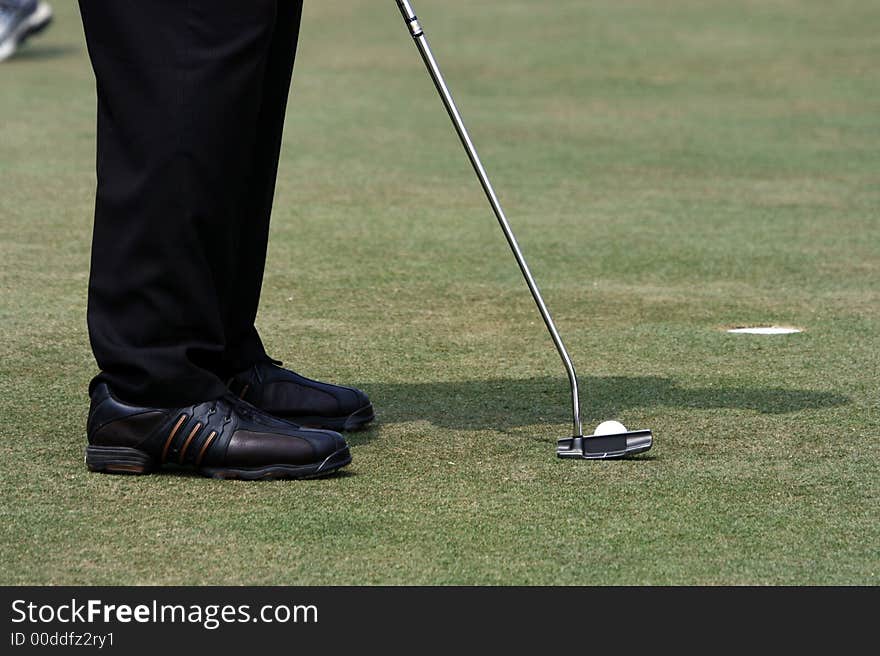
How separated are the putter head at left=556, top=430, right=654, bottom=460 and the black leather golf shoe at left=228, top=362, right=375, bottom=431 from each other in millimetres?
495

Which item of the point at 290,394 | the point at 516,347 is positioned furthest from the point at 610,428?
the point at 516,347

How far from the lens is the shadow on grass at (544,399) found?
3.50m

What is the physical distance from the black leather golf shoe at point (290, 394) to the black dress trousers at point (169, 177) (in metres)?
0.36

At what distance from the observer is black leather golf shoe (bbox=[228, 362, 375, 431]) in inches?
133

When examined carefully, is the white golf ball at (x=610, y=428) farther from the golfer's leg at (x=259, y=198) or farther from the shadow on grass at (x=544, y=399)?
the golfer's leg at (x=259, y=198)

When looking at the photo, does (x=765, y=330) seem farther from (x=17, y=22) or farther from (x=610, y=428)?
(x=17, y=22)

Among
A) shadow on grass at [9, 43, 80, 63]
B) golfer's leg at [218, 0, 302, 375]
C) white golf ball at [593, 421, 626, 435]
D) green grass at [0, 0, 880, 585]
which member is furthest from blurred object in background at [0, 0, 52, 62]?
white golf ball at [593, 421, 626, 435]

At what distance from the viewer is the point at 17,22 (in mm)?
13852

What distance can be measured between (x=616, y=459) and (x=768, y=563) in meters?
0.66

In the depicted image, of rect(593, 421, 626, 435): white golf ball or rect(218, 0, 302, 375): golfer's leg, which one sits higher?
rect(218, 0, 302, 375): golfer's leg

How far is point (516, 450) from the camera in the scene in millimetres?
3201

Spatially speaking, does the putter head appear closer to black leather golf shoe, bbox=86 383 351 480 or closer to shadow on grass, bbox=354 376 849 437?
shadow on grass, bbox=354 376 849 437

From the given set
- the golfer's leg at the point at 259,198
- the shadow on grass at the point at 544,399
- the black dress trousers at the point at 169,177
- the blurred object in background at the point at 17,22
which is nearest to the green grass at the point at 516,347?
the shadow on grass at the point at 544,399
